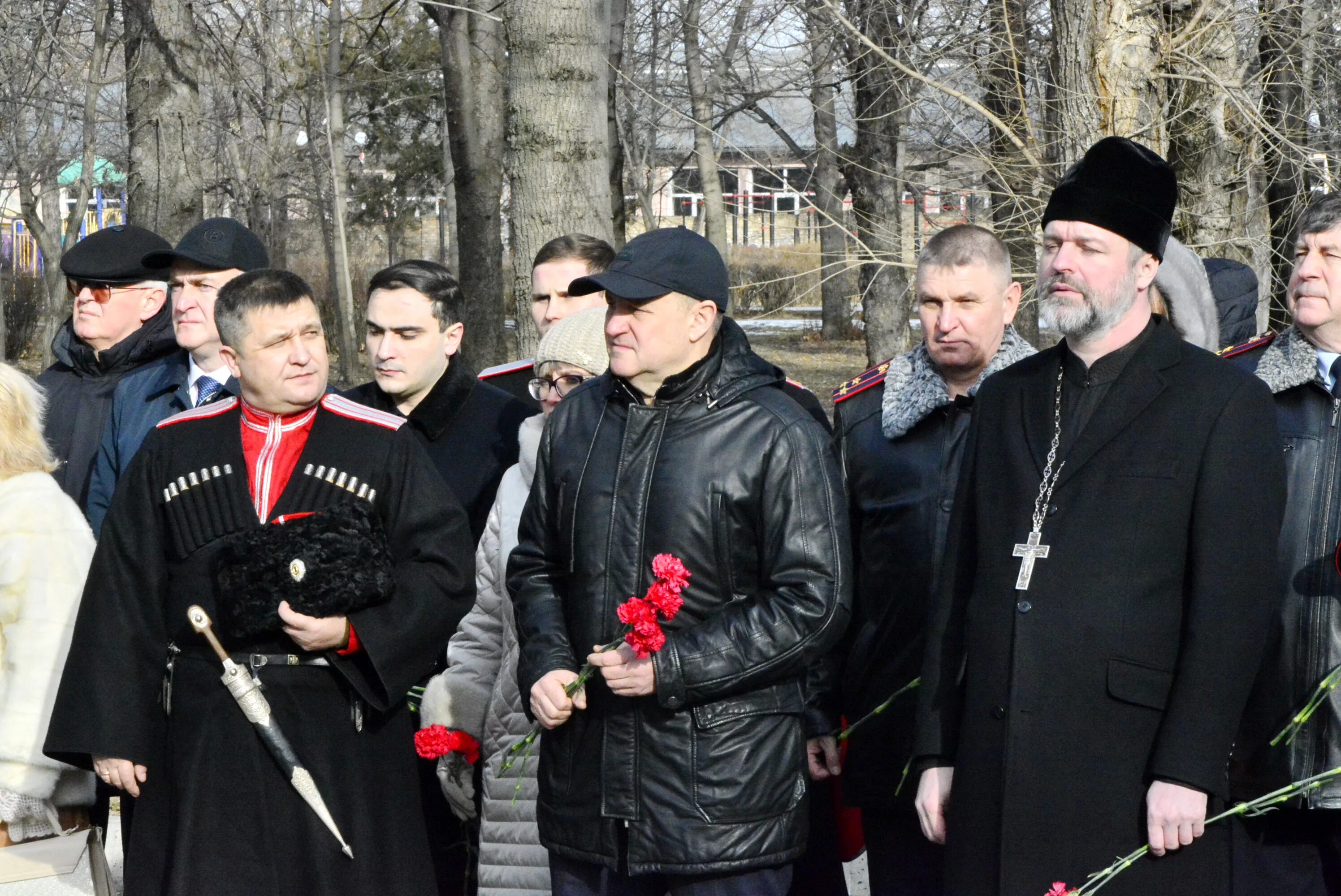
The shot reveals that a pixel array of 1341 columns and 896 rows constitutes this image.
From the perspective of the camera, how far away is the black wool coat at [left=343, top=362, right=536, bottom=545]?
4570mm

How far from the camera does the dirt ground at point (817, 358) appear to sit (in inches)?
814

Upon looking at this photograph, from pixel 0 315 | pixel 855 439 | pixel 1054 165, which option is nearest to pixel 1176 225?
pixel 1054 165

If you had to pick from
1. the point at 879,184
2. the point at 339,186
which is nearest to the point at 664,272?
the point at 879,184

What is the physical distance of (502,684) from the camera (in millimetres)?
3871

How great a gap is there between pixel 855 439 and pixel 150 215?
244 inches

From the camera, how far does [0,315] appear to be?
21219 millimetres

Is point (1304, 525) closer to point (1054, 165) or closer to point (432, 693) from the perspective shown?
point (432, 693)

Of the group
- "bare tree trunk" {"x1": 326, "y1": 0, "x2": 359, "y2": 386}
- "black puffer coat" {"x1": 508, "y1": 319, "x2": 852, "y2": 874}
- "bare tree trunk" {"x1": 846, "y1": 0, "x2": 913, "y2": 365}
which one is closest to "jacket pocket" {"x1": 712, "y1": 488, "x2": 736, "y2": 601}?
"black puffer coat" {"x1": 508, "y1": 319, "x2": 852, "y2": 874}

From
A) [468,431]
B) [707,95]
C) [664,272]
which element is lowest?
[468,431]

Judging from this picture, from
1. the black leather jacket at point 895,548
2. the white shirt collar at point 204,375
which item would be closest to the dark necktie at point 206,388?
the white shirt collar at point 204,375

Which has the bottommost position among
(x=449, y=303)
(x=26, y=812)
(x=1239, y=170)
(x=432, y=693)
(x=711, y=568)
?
(x=26, y=812)

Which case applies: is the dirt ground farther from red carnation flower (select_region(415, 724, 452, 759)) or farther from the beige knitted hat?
red carnation flower (select_region(415, 724, 452, 759))

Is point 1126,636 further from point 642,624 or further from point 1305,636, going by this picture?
point 642,624

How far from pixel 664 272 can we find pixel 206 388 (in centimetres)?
225
